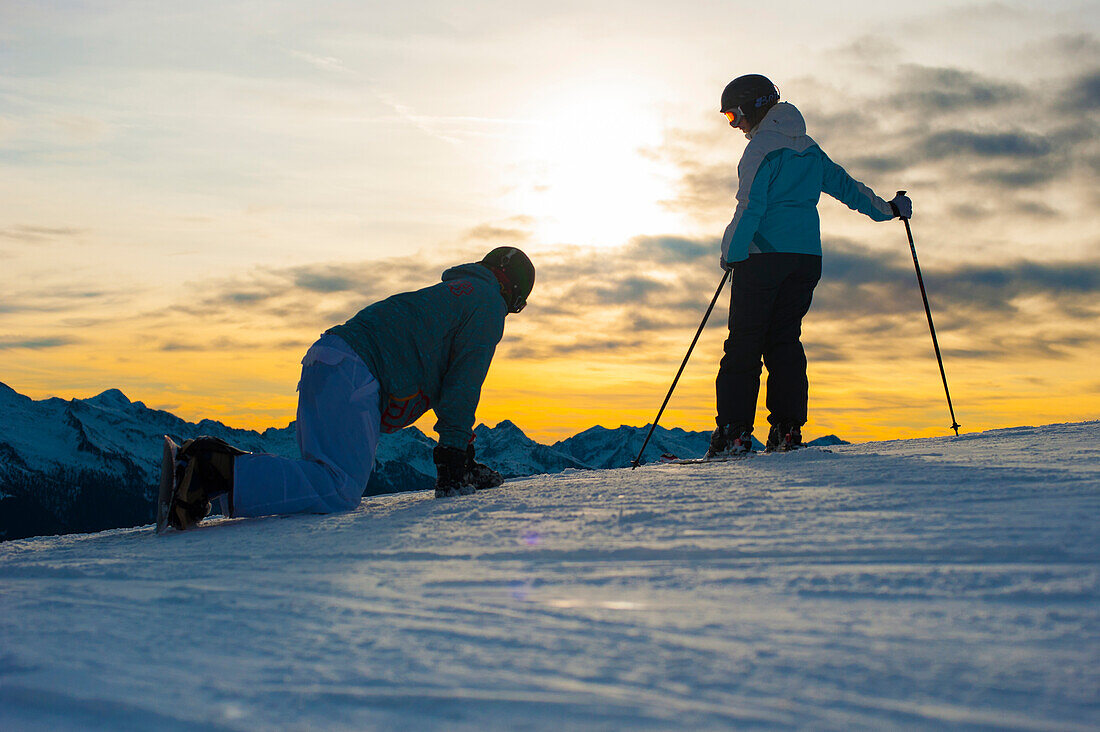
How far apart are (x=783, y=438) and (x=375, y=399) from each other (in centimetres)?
290

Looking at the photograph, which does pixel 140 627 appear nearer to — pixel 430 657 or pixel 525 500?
pixel 430 657

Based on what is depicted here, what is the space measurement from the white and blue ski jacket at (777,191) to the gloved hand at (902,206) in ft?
3.65

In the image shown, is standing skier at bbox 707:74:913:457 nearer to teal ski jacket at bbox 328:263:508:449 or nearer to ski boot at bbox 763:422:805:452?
ski boot at bbox 763:422:805:452

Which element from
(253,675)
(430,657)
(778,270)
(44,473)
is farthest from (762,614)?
(44,473)

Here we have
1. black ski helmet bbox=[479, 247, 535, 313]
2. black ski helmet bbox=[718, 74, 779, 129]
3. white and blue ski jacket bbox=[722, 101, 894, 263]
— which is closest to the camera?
black ski helmet bbox=[479, 247, 535, 313]

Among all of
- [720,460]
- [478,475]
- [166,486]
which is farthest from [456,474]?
[720,460]

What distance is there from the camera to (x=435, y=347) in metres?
4.41

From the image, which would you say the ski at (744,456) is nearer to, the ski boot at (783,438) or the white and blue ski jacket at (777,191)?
the ski boot at (783,438)

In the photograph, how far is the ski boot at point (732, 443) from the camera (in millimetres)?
5555

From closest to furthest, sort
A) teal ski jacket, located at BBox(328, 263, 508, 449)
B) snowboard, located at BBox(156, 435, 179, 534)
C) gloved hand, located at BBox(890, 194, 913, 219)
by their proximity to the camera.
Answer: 1. snowboard, located at BBox(156, 435, 179, 534)
2. teal ski jacket, located at BBox(328, 263, 508, 449)
3. gloved hand, located at BBox(890, 194, 913, 219)

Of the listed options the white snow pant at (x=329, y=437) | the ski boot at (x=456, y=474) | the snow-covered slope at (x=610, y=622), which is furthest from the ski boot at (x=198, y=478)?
the ski boot at (x=456, y=474)

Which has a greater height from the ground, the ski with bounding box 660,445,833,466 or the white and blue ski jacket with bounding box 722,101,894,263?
the white and blue ski jacket with bounding box 722,101,894,263

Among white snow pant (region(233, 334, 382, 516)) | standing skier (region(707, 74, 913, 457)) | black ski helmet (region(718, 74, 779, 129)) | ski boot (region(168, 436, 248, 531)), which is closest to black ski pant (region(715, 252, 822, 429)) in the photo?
standing skier (region(707, 74, 913, 457))

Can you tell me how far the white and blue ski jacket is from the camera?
5.41 m
